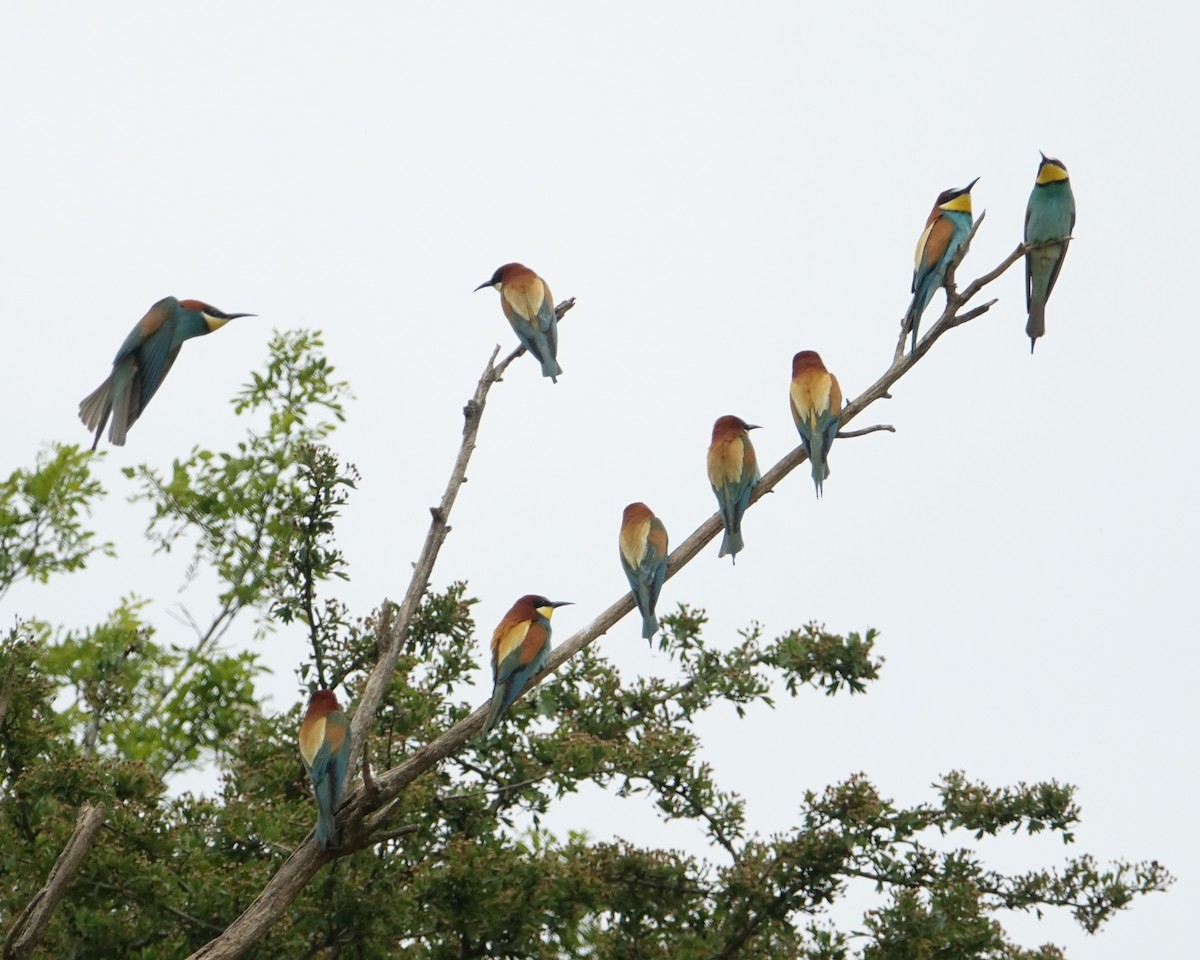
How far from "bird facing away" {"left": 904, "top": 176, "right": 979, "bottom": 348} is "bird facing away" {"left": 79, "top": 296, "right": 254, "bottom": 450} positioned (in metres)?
2.16

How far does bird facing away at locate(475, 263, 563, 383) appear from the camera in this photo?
5.38 metres

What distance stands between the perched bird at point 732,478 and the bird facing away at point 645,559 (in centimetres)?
20

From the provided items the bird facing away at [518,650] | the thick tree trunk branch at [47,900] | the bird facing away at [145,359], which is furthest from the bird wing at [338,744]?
the bird facing away at [145,359]

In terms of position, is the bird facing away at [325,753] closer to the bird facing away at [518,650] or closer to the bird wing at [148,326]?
the bird facing away at [518,650]

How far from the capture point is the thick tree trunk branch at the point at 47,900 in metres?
4.06

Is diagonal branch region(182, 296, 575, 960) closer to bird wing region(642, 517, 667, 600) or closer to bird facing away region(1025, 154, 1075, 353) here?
bird wing region(642, 517, 667, 600)

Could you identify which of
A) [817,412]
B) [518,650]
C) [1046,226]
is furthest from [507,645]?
[1046,226]

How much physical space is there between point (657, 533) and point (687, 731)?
1394 mm

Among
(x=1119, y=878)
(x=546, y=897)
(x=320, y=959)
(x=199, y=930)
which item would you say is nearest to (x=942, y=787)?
(x=1119, y=878)

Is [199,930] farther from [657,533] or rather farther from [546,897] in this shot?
[657,533]

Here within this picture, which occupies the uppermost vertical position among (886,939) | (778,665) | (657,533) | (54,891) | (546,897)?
(778,665)

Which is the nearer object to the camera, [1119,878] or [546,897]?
[546,897]

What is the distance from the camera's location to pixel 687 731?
575 cm

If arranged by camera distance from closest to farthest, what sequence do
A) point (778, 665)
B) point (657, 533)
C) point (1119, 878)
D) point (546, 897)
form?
point (657, 533) < point (546, 897) < point (1119, 878) < point (778, 665)
